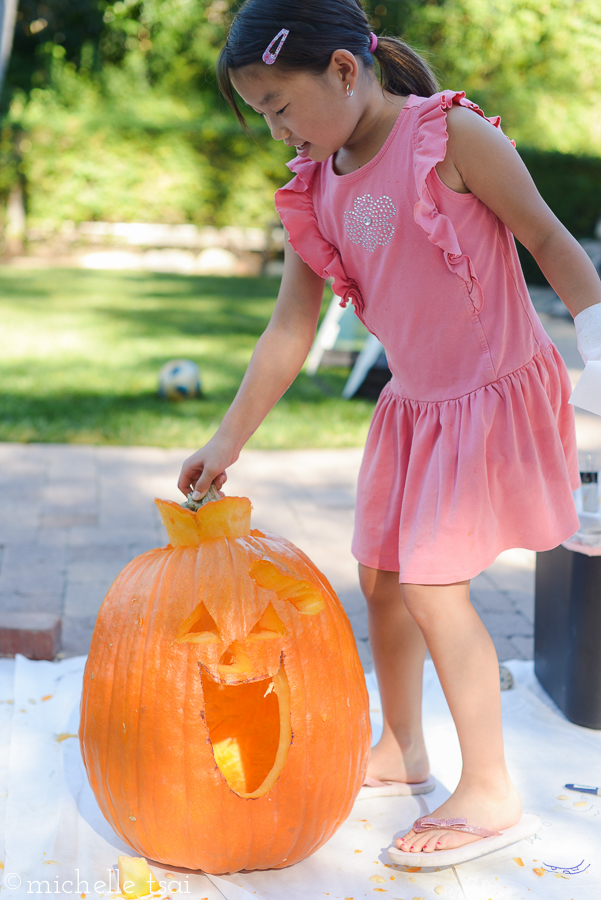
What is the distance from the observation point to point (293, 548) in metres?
1.59

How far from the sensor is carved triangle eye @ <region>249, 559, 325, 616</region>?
1.46m

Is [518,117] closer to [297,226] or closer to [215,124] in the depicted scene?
[215,124]

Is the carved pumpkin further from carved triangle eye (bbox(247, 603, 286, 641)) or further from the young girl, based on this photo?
the young girl

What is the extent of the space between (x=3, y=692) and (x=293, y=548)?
966 mm

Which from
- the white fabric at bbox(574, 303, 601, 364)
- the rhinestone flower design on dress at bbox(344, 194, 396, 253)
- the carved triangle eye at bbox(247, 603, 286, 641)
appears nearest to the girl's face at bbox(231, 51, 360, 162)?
the rhinestone flower design on dress at bbox(344, 194, 396, 253)

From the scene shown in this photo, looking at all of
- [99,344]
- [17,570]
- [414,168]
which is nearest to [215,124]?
[99,344]

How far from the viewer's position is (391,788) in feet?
5.82

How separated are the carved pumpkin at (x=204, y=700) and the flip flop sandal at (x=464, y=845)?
0.14 m

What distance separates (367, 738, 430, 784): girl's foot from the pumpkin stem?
667mm

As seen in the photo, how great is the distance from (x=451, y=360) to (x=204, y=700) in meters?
0.75

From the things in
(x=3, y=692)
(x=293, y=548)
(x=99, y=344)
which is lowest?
(x=99, y=344)

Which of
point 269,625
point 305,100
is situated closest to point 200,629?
point 269,625

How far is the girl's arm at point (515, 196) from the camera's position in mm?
1448

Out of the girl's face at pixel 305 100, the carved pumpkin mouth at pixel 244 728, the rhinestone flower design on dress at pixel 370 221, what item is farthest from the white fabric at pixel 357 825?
the girl's face at pixel 305 100
